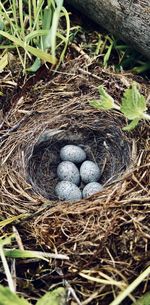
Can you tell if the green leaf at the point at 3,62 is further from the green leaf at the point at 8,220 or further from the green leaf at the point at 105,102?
the green leaf at the point at 8,220

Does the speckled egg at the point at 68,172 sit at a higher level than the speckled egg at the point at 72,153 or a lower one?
lower

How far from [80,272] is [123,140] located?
64 cm

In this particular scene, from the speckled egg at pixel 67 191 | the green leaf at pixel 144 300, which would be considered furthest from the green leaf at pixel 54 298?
the speckled egg at pixel 67 191

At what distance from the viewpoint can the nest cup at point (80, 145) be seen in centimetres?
259

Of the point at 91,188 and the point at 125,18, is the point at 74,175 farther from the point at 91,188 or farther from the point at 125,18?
the point at 125,18

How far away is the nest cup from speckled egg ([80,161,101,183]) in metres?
0.04

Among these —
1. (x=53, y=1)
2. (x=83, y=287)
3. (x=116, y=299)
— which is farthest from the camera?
(x=53, y=1)

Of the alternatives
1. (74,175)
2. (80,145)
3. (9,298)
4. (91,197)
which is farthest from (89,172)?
(9,298)

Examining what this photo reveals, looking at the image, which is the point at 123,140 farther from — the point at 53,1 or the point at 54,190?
the point at 53,1

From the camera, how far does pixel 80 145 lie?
2768 mm

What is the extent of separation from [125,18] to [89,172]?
24.9 inches

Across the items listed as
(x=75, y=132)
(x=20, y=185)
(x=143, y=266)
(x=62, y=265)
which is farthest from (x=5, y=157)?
(x=143, y=266)

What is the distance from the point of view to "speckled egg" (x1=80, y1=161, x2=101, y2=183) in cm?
265

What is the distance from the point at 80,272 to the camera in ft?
6.91
